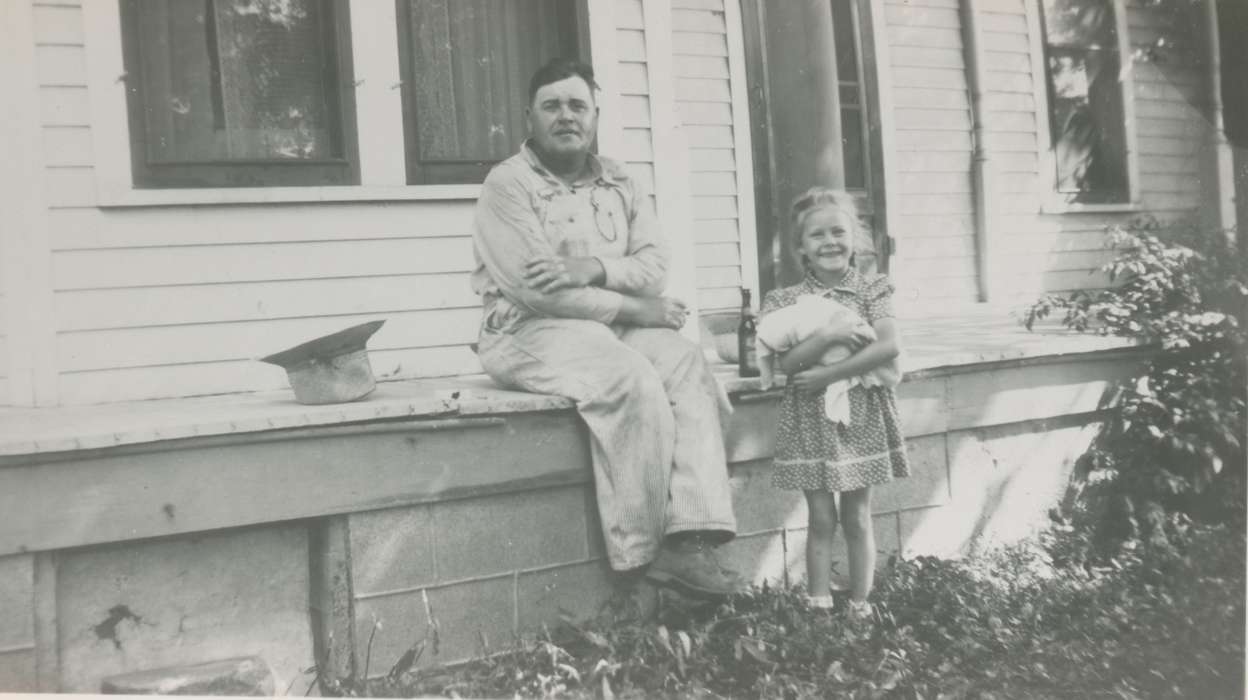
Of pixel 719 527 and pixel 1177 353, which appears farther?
pixel 1177 353

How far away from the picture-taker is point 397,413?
2.57 meters

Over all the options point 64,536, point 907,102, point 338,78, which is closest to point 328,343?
point 64,536

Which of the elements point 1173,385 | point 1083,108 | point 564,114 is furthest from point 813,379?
point 1083,108

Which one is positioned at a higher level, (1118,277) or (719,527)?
(1118,277)

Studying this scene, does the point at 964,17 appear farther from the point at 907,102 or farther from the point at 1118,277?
the point at 1118,277

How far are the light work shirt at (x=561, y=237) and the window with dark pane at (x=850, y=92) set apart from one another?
2349 millimetres

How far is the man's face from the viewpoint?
9.34 ft

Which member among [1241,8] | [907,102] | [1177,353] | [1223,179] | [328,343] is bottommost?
[1177,353]

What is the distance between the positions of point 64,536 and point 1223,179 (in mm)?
3280

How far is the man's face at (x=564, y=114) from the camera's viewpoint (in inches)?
112

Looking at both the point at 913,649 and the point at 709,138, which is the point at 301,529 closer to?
the point at 913,649

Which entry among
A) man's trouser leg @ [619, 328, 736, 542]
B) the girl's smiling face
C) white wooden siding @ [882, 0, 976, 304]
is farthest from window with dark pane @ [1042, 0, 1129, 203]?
man's trouser leg @ [619, 328, 736, 542]

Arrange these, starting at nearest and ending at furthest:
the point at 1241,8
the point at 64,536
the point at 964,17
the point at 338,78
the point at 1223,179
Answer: the point at 64,536 → the point at 1241,8 → the point at 1223,179 → the point at 338,78 → the point at 964,17

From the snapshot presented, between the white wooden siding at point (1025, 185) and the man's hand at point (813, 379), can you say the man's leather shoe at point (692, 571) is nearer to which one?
the man's hand at point (813, 379)
